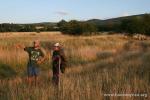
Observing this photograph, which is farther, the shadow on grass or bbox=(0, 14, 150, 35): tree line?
bbox=(0, 14, 150, 35): tree line

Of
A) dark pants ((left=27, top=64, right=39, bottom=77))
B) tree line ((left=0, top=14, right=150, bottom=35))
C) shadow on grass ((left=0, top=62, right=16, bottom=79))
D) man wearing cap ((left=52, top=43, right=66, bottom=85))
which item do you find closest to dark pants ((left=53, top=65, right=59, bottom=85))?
man wearing cap ((left=52, top=43, right=66, bottom=85))

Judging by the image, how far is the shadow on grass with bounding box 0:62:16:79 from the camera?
1524cm

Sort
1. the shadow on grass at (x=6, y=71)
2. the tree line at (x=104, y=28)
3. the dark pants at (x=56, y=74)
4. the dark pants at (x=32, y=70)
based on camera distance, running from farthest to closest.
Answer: the tree line at (x=104, y=28) → the shadow on grass at (x=6, y=71) → the dark pants at (x=32, y=70) → the dark pants at (x=56, y=74)

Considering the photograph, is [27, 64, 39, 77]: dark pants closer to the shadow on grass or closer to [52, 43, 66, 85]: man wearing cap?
[52, 43, 66, 85]: man wearing cap

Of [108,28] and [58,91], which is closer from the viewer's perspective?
[58,91]

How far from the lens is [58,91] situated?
369 inches

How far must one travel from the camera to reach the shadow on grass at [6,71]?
15.2 meters

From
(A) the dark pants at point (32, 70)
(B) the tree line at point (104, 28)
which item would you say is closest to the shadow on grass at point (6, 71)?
(A) the dark pants at point (32, 70)

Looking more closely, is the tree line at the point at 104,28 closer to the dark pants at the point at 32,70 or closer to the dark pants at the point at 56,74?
the dark pants at the point at 32,70

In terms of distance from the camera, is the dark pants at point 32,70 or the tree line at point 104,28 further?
the tree line at point 104,28

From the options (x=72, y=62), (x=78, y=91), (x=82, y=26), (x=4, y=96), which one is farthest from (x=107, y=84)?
(x=82, y=26)

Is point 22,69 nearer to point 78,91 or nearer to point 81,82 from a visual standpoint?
point 81,82

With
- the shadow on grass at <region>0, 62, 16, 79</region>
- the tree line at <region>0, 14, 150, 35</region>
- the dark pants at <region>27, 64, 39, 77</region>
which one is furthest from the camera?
the tree line at <region>0, 14, 150, 35</region>

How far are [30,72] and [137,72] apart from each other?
3446 mm
